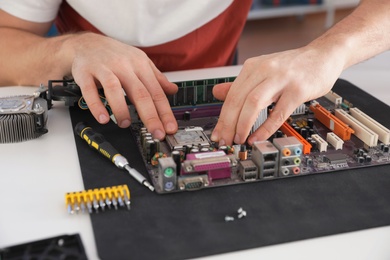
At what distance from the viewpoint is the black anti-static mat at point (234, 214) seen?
2.62ft

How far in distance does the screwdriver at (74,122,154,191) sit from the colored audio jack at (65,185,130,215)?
60 mm

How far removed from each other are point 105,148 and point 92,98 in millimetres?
151

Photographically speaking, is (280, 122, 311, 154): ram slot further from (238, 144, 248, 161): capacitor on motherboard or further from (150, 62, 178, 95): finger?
(150, 62, 178, 95): finger

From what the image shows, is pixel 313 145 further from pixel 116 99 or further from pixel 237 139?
pixel 116 99

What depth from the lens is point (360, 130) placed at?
1.12m

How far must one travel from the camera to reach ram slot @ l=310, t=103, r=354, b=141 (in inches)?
44.1

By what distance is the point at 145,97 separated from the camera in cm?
116

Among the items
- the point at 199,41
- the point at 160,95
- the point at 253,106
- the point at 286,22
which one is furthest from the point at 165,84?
the point at 286,22

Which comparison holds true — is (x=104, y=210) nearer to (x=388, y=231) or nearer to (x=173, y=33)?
(x=388, y=231)

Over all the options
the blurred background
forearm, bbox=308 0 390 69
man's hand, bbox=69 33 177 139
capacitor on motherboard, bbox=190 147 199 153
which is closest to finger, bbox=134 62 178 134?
man's hand, bbox=69 33 177 139

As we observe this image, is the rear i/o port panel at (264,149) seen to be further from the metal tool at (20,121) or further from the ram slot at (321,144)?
the metal tool at (20,121)

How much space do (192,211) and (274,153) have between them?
0.63ft

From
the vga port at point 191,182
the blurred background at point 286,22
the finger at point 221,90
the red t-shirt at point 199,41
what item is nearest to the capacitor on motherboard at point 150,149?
the vga port at point 191,182

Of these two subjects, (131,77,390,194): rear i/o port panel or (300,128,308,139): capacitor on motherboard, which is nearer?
(131,77,390,194): rear i/o port panel
